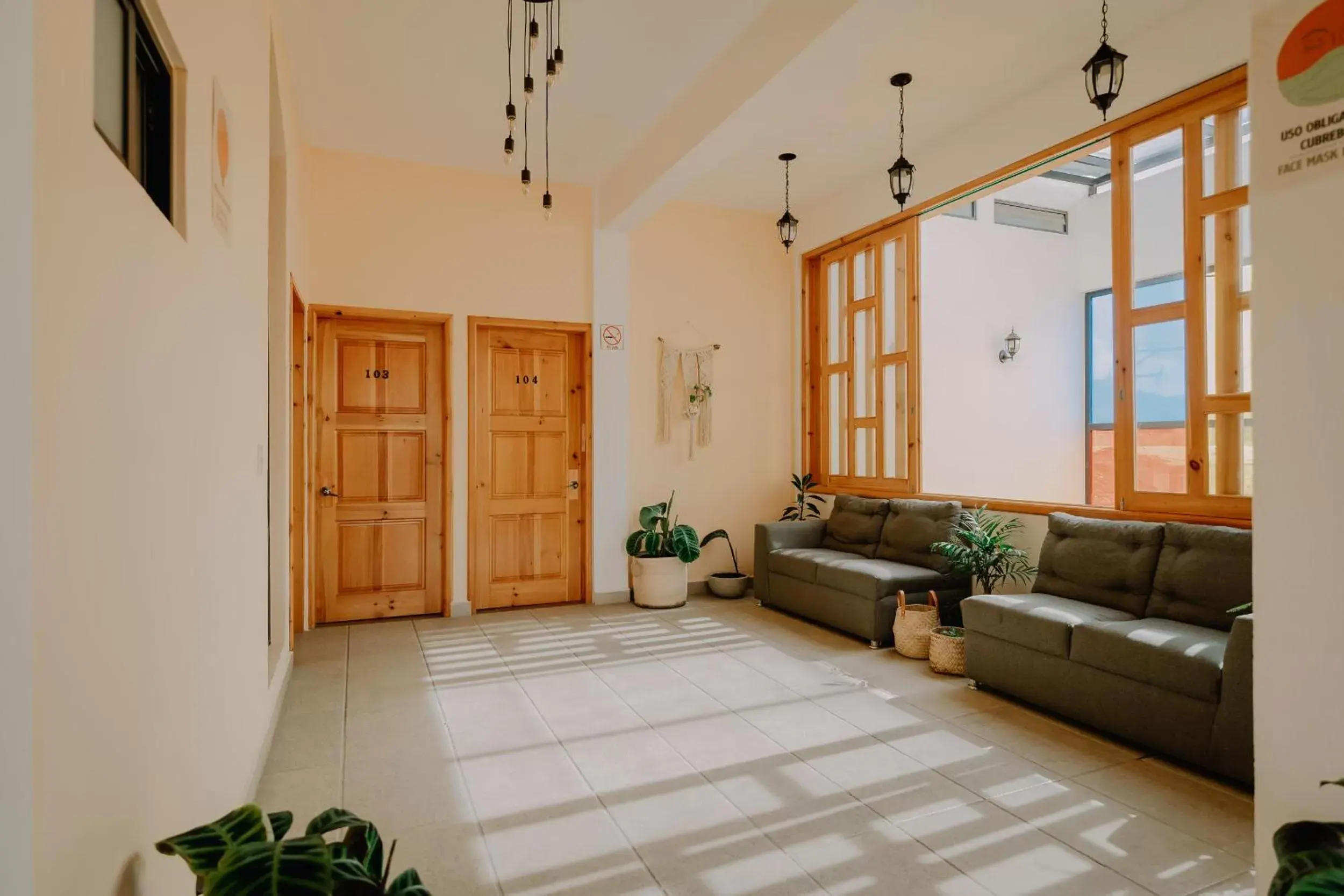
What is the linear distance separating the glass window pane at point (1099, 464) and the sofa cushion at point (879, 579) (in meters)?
4.34

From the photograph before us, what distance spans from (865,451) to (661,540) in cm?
184

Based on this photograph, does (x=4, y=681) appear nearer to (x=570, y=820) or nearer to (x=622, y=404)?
(x=570, y=820)

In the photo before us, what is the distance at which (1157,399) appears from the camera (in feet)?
13.5

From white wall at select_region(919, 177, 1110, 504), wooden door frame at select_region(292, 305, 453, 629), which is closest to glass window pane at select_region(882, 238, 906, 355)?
white wall at select_region(919, 177, 1110, 504)

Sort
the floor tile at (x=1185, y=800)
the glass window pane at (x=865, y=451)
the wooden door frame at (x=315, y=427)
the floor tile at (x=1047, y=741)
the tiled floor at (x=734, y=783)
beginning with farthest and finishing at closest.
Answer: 1. the glass window pane at (x=865, y=451)
2. the wooden door frame at (x=315, y=427)
3. the floor tile at (x=1047, y=741)
4. the floor tile at (x=1185, y=800)
5. the tiled floor at (x=734, y=783)

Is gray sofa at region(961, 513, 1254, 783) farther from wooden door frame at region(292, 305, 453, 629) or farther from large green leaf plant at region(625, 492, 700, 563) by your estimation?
wooden door frame at region(292, 305, 453, 629)

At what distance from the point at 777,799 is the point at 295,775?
1822 mm

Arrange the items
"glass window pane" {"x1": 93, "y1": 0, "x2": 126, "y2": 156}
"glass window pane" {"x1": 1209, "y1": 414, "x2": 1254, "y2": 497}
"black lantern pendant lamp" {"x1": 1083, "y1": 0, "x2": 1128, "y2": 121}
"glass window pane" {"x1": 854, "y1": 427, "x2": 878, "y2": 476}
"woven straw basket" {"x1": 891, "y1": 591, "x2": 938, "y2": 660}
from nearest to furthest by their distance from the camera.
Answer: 1. "glass window pane" {"x1": 93, "y1": 0, "x2": 126, "y2": 156}
2. "black lantern pendant lamp" {"x1": 1083, "y1": 0, "x2": 1128, "y2": 121}
3. "glass window pane" {"x1": 1209, "y1": 414, "x2": 1254, "y2": 497}
4. "woven straw basket" {"x1": 891, "y1": 591, "x2": 938, "y2": 660}
5. "glass window pane" {"x1": 854, "y1": 427, "x2": 878, "y2": 476}

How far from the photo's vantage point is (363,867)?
3.77ft

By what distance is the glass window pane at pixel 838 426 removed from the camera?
638cm

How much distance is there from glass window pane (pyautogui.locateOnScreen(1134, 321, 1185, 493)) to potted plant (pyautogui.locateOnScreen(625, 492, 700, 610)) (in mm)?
3143

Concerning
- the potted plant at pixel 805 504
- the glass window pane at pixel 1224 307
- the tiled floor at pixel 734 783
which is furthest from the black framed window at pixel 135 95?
the potted plant at pixel 805 504

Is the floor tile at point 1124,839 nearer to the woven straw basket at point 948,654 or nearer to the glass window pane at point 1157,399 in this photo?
the woven straw basket at point 948,654

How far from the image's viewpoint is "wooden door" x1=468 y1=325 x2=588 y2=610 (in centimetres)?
578
